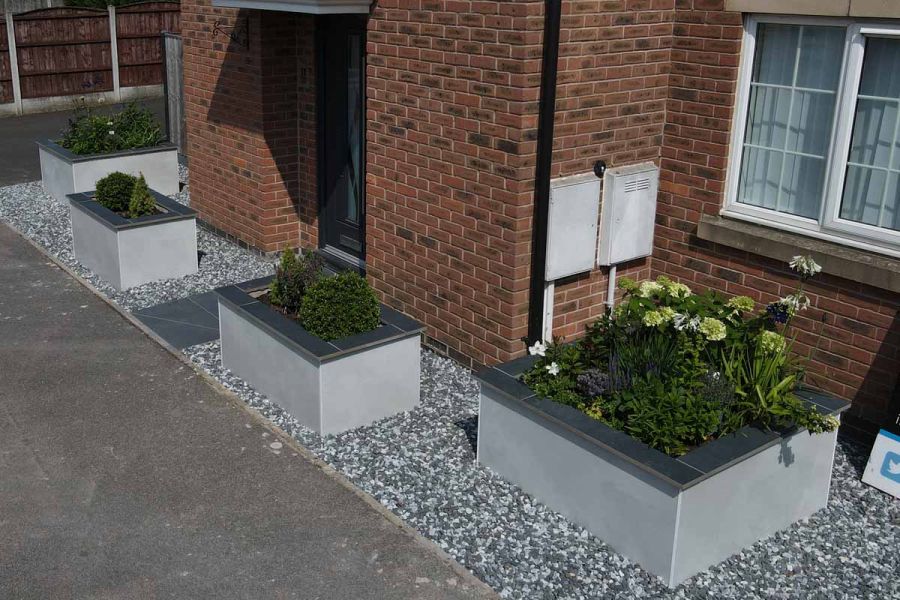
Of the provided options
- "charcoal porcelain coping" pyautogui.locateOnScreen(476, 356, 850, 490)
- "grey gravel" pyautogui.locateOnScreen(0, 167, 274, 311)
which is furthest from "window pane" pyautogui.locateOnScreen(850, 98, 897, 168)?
"grey gravel" pyautogui.locateOnScreen(0, 167, 274, 311)

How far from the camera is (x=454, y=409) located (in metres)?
7.23

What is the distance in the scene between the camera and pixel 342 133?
31.6ft

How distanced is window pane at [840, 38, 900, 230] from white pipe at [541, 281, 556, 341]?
83.6 inches

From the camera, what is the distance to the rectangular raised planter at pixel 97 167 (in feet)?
40.3

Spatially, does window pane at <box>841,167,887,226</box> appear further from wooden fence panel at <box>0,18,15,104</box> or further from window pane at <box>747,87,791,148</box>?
wooden fence panel at <box>0,18,15,104</box>

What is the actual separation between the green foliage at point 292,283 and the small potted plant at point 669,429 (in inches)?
75.1

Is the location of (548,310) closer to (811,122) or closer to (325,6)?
(811,122)

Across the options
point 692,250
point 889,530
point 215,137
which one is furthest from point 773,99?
point 215,137

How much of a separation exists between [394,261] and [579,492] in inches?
126

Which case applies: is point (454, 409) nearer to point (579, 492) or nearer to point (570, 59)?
point (579, 492)

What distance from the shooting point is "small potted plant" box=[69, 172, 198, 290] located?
9539mm

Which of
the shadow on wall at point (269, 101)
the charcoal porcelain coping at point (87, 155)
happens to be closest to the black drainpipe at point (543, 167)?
the shadow on wall at point (269, 101)

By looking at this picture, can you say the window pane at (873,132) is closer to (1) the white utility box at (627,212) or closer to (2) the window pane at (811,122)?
(2) the window pane at (811,122)

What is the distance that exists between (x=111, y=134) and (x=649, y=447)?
31.9 feet
